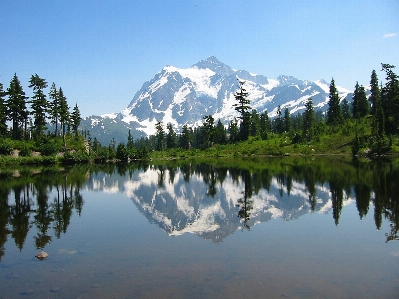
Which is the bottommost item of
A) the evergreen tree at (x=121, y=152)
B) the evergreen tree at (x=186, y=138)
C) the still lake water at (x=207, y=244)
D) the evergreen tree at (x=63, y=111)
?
the still lake water at (x=207, y=244)

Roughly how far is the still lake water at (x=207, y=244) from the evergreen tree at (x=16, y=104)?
64384 mm

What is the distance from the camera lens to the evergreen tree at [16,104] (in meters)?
85.9

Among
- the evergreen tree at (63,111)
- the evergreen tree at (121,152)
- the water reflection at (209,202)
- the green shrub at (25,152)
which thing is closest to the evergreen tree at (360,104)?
the evergreen tree at (121,152)

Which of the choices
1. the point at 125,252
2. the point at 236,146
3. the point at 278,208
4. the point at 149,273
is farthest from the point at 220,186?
the point at 236,146

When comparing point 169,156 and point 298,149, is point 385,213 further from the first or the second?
point 169,156

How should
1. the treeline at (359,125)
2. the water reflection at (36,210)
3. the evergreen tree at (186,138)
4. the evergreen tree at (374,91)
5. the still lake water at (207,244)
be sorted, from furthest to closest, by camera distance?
the evergreen tree at (186,138) → the evergreen tree at (374,91) → the treeline at (359,125) → the water reflection at (36,210) → the still lake water at (207,244)

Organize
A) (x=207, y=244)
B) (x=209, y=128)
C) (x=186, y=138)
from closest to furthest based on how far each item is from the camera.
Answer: (x=207, y=244), (x=209, y=128), (x=186, y=138)

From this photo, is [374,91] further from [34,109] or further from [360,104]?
[34,109]

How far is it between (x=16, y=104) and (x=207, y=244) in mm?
85905

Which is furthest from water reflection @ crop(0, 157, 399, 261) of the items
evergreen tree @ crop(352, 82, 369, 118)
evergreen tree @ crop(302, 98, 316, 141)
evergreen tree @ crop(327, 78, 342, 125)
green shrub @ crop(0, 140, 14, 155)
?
evergreen tree @ crop(352, 82, 369, 118)

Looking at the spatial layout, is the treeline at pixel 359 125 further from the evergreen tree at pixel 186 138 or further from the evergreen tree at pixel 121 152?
the evergreen tree at pixel 186 138

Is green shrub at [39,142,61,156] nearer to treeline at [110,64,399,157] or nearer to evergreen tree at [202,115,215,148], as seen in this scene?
treeline at [110,64,399,157]

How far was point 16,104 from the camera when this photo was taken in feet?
286

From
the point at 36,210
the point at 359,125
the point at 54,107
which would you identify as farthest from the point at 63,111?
the point at 359,125
